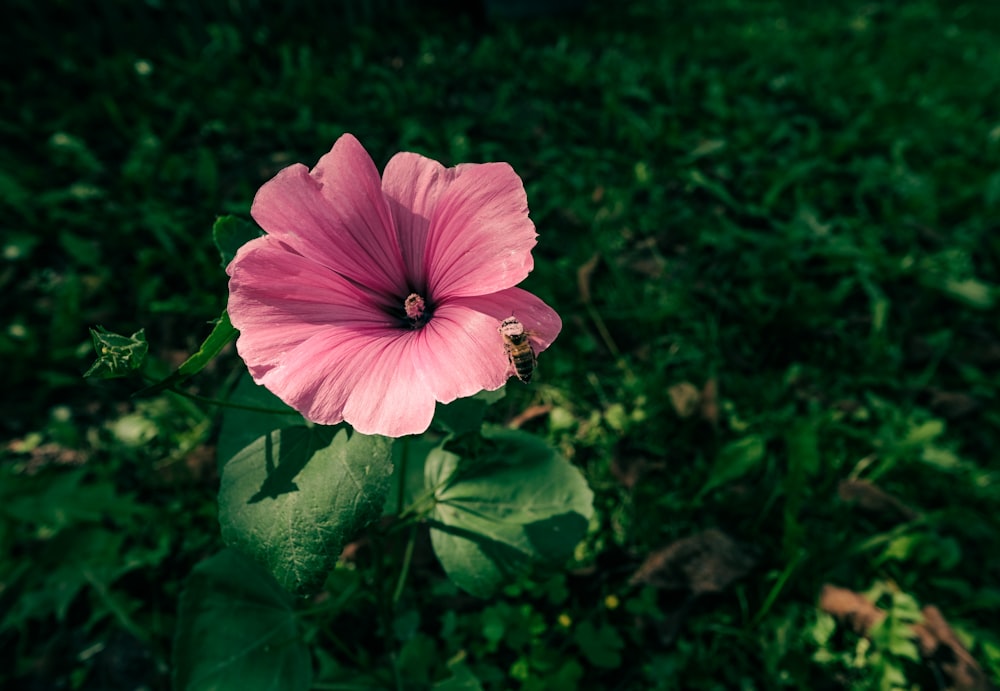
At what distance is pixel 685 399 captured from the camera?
2.36 m

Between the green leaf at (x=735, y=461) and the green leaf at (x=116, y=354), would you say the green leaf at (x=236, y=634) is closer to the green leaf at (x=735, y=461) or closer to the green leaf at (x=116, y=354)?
the green leaf at (x=116, y=354)

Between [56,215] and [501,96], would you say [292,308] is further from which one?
[501,96]

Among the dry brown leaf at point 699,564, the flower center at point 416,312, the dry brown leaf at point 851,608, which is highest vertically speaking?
the flower center at point 416,312

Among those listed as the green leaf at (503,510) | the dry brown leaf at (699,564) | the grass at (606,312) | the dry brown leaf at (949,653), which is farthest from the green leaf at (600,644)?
the dry brown leaf at (949,653)

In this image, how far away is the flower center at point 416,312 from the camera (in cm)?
115

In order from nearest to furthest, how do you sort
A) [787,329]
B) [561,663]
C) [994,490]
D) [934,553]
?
1. [561,663]
2. [934,553]
3. [994,490]
4. [787,329]

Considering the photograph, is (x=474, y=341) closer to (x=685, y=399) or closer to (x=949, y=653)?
(x=685, y=399)

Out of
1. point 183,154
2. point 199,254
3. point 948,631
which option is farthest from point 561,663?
point 183,154

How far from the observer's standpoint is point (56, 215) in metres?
3.00

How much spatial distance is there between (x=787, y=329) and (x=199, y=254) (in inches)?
105

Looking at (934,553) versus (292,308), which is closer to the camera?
(292,308)

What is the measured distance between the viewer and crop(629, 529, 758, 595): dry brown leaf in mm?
1863

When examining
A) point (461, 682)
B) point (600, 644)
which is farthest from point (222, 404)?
point (600, 644)

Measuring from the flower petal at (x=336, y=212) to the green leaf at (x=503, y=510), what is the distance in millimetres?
581
